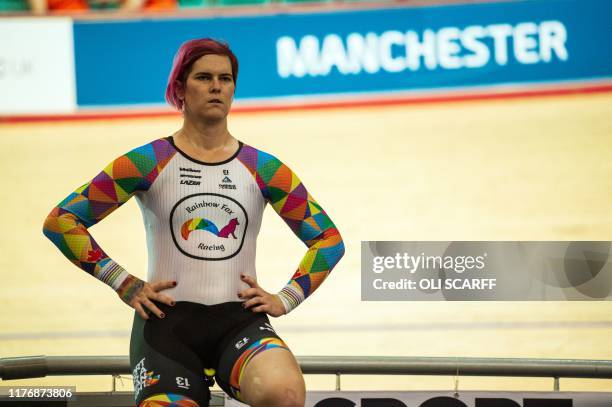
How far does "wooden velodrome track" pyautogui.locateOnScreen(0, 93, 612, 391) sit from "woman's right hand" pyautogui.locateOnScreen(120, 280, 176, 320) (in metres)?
1.88

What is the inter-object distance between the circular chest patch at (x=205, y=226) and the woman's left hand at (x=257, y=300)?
11 centimetres

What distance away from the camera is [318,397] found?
3572 mm

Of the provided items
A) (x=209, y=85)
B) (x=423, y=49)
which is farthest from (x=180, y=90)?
(x=423, y=49)

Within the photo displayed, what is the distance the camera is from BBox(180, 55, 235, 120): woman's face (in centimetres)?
262

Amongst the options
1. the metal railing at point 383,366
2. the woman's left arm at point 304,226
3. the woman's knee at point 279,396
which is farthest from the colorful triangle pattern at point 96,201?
the metal railing at point 383,366

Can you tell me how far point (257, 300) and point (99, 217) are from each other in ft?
1.77

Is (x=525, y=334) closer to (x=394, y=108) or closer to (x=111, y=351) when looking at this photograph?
(x=111, y=351)

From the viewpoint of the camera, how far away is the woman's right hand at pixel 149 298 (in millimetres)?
2531

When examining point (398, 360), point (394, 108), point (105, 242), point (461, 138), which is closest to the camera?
point (398, 360)

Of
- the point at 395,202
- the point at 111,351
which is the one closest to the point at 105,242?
the point at 111,351

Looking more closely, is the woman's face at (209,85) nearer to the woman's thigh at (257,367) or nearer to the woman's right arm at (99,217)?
the woman's right arm at (99,217)

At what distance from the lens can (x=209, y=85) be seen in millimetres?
2617

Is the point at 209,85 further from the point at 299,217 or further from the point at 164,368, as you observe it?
the point at 164,368

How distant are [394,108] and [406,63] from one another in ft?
1.42
